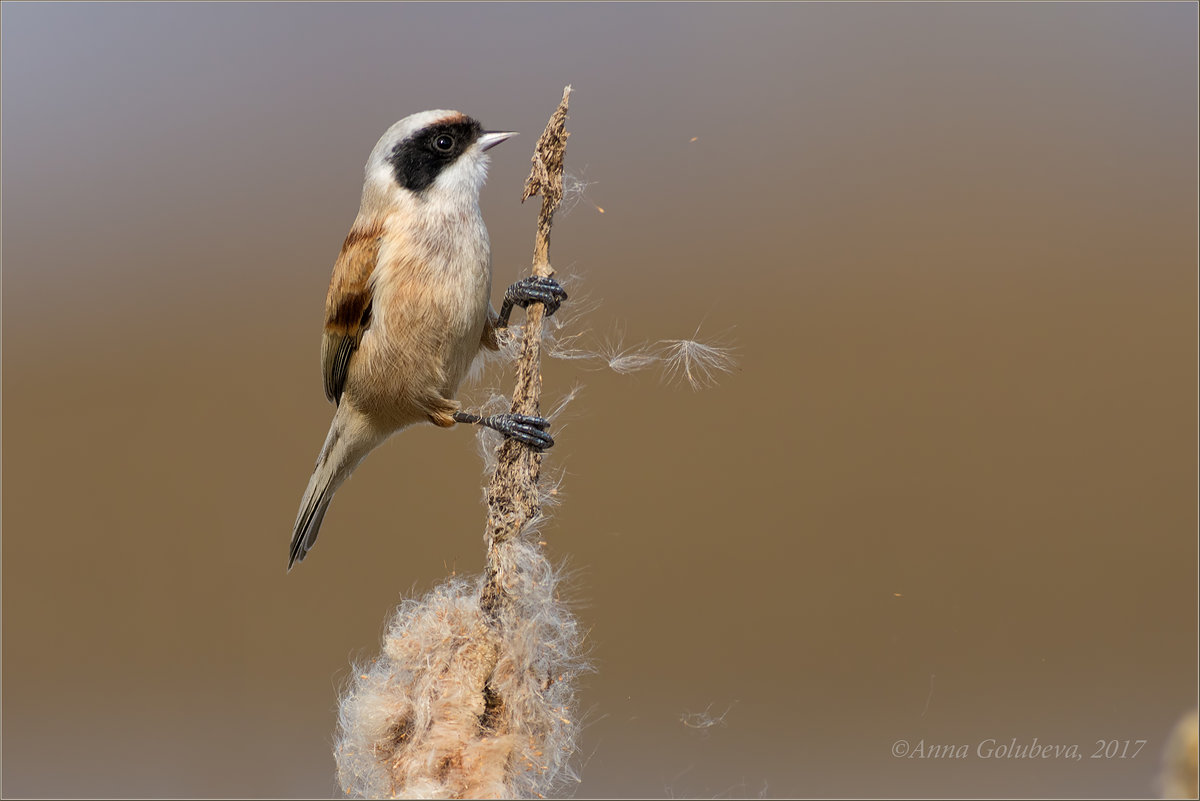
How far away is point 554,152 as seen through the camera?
39.6 inches

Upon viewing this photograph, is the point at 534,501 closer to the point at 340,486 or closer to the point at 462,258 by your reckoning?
the point at 462,258

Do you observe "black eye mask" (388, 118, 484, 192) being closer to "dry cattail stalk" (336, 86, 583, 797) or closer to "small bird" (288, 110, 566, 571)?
"small bird" (288, 110, 566, 571)

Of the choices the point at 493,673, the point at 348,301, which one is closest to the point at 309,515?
the point at 348,301

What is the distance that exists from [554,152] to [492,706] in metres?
0.68

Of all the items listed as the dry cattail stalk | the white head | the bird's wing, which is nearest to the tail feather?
the bird's wing

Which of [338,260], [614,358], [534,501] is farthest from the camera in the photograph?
[338,260]

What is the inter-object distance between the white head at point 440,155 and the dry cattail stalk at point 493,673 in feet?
0.76

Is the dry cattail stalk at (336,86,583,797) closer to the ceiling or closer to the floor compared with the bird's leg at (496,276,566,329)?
closer to the floor

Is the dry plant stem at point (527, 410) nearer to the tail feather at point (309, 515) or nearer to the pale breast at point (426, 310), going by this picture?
the pale breast at point (426, 310)

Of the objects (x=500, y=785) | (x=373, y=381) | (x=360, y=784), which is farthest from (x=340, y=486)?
(x=500, y=785)

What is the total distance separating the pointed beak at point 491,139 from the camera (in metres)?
1.18

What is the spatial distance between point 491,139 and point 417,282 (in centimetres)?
24

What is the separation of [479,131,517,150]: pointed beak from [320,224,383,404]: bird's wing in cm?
20

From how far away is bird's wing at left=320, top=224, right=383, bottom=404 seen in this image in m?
1.24
